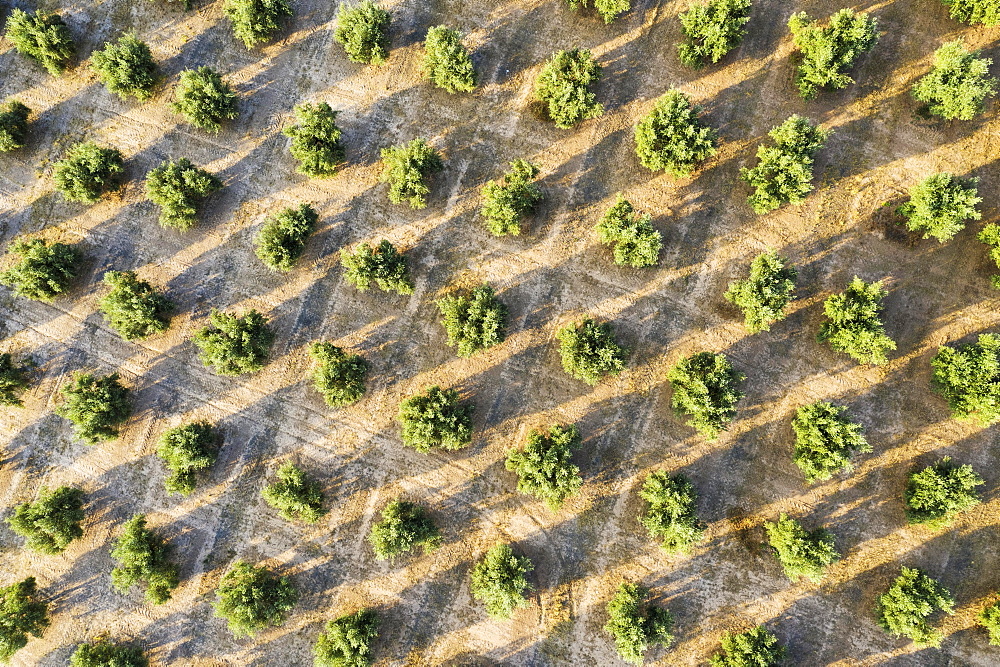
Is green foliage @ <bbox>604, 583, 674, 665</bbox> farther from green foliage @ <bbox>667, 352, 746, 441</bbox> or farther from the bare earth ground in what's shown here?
green foliage @ <bbox>667, 352, 746, 441</bbox>

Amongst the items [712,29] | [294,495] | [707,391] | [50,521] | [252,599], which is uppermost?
[712,29]

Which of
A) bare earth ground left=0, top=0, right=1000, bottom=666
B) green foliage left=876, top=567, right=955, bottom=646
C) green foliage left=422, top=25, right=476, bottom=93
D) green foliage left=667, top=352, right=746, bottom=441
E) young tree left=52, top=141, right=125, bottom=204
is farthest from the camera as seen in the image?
bare earth ground left=0, top=0, right=1000, bottom=666

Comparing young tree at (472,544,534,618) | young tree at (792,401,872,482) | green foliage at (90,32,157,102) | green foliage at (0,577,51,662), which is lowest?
green foliage at (0,577,51,662)

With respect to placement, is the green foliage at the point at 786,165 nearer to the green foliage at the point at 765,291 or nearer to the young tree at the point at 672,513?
the green foliage at the point at 765,291

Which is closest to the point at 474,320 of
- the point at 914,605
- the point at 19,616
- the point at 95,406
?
the point at 95,406

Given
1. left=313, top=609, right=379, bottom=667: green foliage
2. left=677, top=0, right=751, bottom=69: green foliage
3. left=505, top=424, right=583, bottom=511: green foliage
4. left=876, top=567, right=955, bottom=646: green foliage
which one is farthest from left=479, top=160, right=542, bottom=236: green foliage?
left=876, top=567, right=955, bottom=646: green foliage

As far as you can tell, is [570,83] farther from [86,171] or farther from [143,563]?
[143,563]

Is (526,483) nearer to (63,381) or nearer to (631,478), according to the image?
(631,478)

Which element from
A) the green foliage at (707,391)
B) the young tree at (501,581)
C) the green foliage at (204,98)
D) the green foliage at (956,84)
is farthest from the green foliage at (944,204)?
the green foliage at (204,98)
